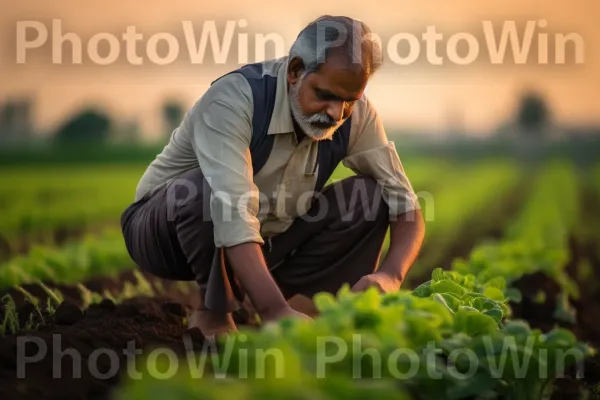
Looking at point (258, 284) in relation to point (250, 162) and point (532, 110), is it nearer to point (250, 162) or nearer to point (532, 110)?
point (250, 162)

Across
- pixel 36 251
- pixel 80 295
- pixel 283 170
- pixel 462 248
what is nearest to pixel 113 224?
pixel 462 248

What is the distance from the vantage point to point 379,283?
13.3ft

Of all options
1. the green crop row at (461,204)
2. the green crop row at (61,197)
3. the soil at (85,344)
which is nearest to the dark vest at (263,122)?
the soil at (85,344)

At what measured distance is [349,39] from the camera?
3957 millimetres

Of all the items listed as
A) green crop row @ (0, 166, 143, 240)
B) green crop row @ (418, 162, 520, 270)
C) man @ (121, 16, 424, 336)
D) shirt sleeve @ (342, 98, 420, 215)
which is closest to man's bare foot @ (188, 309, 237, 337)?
man @ (121, 16, 424, 336)

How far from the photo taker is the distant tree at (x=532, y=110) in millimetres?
57469

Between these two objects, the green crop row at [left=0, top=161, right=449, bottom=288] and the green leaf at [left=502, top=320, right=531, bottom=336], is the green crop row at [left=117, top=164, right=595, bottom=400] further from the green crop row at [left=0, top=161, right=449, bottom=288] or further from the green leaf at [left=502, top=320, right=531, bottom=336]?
the green crop row at [left=0, top=161, right=449, bottom=288]

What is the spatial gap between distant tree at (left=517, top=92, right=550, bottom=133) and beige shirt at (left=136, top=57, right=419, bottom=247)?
A: 53.4m

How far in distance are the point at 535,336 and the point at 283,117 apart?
152 centimetres

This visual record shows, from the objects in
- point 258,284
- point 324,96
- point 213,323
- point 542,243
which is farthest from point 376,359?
point 542,243

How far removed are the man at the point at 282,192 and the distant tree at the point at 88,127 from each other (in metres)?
21.5

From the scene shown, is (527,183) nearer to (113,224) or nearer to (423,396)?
(113,224)

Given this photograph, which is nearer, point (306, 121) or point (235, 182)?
point (235, 182)

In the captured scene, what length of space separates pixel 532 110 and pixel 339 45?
2252 inches
